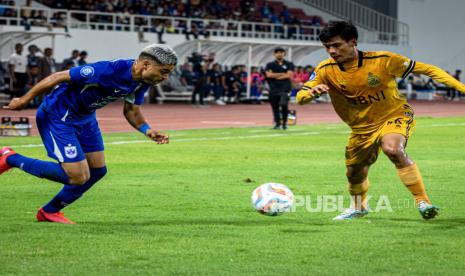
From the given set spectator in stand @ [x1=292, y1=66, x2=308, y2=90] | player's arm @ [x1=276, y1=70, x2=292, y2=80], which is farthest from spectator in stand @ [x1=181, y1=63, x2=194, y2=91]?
player's arm @ [x1=276, y1=70, x2=292, y2=80]

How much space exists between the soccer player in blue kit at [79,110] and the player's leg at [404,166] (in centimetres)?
213

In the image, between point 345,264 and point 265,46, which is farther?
point 265,46

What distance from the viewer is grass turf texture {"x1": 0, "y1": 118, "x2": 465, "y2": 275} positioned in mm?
7262

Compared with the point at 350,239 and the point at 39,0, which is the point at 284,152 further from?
the point at 39,0

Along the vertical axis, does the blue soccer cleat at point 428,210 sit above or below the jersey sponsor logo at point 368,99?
below

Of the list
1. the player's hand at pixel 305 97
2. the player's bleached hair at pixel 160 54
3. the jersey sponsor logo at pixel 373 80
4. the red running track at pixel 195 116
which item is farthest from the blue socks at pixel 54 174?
the red running track at pixel 195 116

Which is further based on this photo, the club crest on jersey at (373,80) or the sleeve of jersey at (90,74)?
the club crest on jersey at (373,80)

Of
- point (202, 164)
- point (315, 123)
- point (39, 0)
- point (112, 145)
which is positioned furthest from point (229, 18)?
point (202, 164)

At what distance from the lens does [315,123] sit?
30156mm

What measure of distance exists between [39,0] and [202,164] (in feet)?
102

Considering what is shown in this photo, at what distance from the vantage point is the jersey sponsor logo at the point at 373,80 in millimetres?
9539

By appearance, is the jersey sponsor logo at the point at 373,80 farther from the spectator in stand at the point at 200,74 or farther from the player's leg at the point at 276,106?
the spectator in stand at the point at 200,74

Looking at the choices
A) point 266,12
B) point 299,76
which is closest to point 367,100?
point 299,76

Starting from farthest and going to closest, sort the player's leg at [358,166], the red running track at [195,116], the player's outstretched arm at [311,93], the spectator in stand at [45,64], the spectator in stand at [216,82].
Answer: the spectator in stand at [216,82] → the spectator in stand at [45,64] → the red running track at [195,116] → the player's leg at [358,166] → the player's outstretched arm at [311,93]
